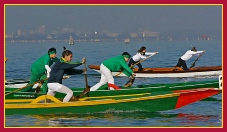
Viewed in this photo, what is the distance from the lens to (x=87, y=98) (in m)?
24.1

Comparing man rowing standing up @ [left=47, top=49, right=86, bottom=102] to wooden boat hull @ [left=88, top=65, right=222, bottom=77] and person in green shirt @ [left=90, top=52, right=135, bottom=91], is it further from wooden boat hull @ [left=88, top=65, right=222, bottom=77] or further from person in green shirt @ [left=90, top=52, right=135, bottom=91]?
wooden boat hull @ [left=88, top=65, right=222, bottom=77]

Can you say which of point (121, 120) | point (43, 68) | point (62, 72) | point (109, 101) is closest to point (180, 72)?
point (43, 68)

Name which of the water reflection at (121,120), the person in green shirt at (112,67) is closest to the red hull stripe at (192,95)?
the water reflection at (121,120)

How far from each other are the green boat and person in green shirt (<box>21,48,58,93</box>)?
725 millimetres

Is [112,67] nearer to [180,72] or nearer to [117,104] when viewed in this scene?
[117,104]

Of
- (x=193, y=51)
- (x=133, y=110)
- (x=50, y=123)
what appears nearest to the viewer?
(x=50, y=123)

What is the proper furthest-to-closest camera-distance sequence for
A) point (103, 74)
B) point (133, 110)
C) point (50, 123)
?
point (103, 74) → point (133, 110) → point (50, 123)

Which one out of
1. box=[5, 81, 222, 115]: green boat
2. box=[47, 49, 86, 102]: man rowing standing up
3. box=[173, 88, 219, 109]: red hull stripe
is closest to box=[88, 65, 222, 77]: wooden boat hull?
box=[5, 81, 222, 115]: green boat

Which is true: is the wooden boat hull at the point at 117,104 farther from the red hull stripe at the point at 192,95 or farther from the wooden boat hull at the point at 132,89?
the wooden boat hull at the point at 132,89

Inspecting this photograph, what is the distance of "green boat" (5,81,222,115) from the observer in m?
23.2

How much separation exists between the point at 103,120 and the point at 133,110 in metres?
1.46

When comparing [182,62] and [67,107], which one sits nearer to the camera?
[67,107]

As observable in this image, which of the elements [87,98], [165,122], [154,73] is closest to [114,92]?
[87,98]

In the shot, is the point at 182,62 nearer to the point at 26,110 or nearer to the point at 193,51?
the point at 193,51
